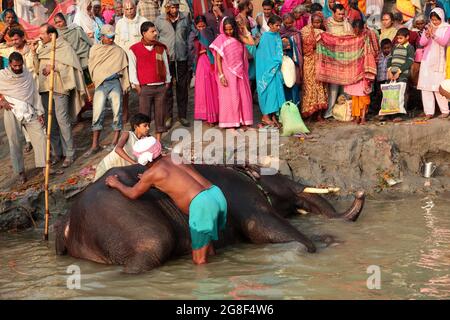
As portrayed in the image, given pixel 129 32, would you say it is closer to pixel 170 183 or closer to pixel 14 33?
pixel 14 33

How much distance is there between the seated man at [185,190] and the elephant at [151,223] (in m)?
0.21

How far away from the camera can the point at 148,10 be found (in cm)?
1277

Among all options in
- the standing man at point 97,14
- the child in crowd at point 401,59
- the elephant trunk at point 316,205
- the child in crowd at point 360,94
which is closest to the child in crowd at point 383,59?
the child in crowd at point 401,59

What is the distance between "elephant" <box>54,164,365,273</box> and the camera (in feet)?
22.8

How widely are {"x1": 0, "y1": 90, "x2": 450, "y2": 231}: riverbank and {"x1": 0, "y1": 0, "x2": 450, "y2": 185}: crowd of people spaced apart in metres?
0.45

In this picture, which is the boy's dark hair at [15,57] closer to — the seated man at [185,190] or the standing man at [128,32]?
the standing man at [128,32]

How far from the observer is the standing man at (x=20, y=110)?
10297 millimetres

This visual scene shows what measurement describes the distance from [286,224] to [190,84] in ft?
21.2

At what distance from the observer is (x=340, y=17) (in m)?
12.0

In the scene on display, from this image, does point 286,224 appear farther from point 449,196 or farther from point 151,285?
point 449,196

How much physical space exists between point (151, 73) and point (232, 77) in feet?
3.97

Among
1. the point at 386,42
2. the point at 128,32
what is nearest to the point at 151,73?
the point at 128,32
